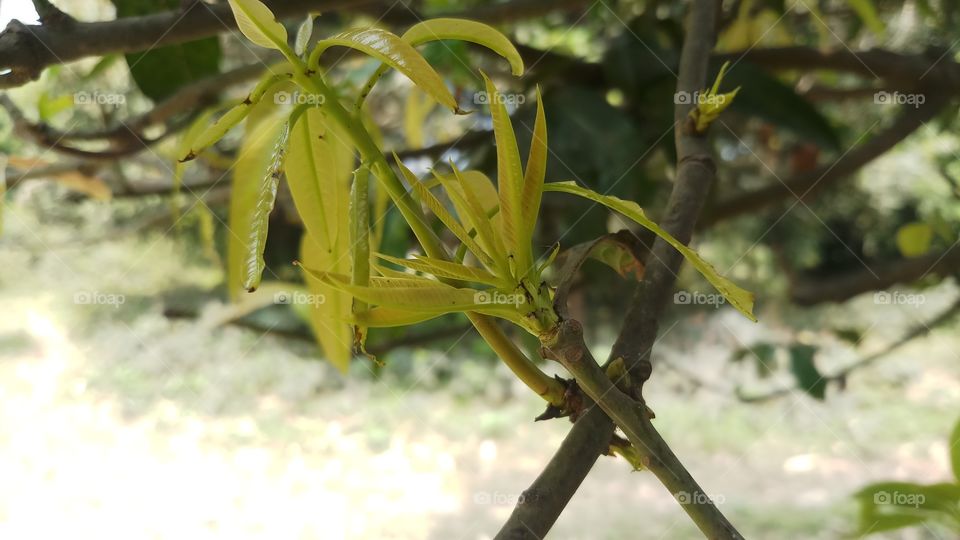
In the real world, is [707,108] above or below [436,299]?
above

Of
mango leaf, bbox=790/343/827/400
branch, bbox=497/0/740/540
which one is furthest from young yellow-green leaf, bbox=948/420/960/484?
mango leaf, bbox=790/343/827/400

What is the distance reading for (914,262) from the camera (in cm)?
57

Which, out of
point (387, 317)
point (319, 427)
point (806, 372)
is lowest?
point (387, 317)

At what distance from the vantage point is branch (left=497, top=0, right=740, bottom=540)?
5.4 inches

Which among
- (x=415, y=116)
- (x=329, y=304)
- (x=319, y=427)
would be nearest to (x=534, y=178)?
(x=329, y=304)

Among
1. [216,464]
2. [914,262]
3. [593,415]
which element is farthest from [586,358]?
[216,464]

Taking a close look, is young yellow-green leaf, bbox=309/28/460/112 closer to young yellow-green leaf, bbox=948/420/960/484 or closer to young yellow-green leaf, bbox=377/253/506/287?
young yellow-green leaf, bbox=377/253/506/287

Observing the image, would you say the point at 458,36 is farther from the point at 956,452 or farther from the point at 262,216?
the point at 956,452

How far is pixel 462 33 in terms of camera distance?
16cm

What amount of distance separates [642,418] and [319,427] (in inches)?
29.3

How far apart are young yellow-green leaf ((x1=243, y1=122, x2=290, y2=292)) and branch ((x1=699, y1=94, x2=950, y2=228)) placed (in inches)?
16.7

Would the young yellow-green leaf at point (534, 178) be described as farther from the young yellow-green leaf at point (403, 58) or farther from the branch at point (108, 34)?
the branch at point (108, 34)

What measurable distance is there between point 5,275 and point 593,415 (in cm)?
70

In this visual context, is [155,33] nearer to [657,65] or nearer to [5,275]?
[657,65]
